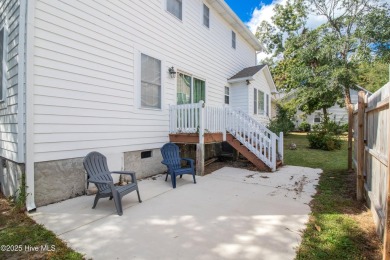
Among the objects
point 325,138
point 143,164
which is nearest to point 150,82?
point 143,164

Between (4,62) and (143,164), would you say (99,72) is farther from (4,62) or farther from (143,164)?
(143,164)

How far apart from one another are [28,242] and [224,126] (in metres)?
6.01

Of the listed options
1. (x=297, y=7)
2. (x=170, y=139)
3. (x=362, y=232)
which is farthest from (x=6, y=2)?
(x=297, y=7)

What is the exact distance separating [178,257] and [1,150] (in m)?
5.16

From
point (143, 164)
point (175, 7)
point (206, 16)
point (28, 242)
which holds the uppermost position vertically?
point (206, 16)

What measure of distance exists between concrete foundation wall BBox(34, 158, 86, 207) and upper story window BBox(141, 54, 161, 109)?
252 cm

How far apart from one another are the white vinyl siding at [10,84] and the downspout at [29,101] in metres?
0.21

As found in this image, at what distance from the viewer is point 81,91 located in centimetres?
473

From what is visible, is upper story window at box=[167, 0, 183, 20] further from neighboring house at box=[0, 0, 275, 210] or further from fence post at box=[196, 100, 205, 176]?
fence post at box=[196, 100, 205, 176]

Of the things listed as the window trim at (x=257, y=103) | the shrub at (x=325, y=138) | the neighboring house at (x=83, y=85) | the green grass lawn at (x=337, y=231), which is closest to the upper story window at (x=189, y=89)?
the neighboring house at (x=83, y=85)

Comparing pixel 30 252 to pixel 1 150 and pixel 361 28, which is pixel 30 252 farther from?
pixel 361 28

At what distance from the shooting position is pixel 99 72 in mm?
5105

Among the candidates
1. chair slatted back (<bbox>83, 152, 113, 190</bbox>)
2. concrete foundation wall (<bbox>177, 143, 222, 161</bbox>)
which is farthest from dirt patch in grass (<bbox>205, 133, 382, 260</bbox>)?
concrete foundation wall (<bbox>177, 143, 222, 161</bbox>)

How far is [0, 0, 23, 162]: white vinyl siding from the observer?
4.22 m
